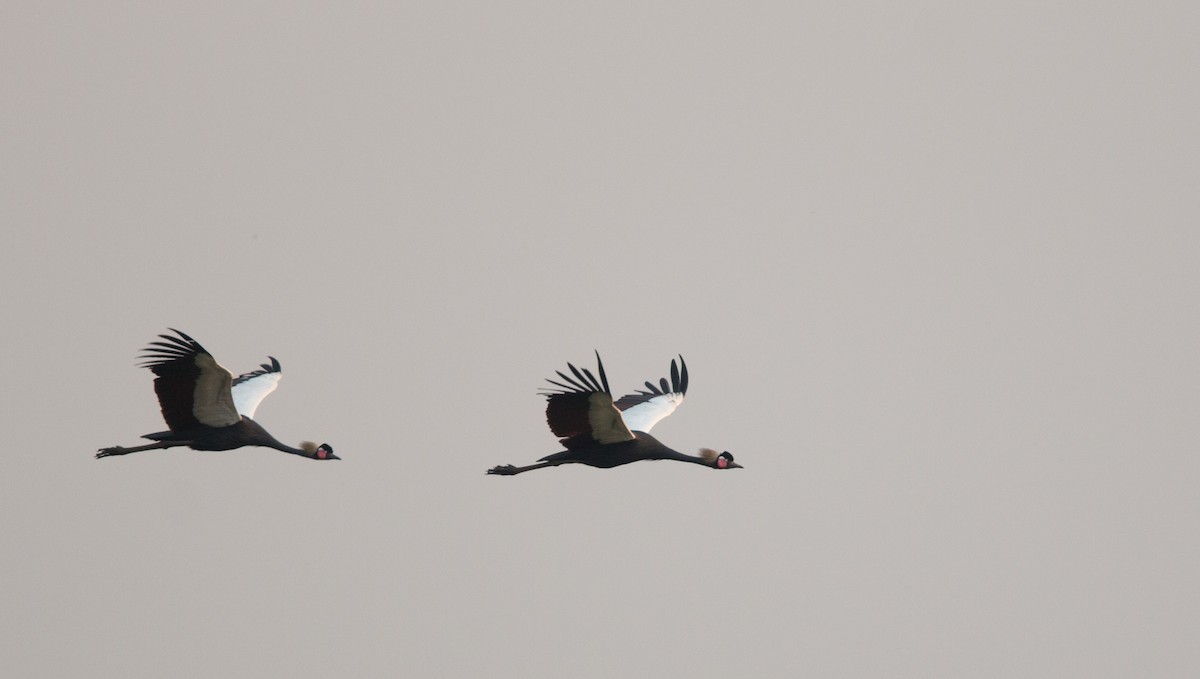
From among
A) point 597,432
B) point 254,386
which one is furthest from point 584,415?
point 254,386

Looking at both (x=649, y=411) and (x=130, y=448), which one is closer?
(x=130, y=448)

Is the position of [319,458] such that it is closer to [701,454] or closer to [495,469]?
[495,469]

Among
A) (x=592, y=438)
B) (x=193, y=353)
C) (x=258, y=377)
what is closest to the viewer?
(x=193, y=353)

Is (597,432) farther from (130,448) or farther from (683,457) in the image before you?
(130,448)

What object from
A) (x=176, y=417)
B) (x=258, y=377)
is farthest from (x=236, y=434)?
(x=258, y=377)

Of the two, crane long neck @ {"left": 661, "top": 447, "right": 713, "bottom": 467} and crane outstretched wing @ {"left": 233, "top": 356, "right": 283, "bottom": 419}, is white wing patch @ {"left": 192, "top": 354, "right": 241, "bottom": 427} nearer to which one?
crane outstretched wing @ {"left": 233, "top": 356, "right": 283, "bottom": 419}

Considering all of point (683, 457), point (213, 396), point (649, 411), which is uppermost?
point (213, 396)

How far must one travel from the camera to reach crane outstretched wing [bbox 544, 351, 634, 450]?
44969mm

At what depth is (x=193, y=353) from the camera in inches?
1722

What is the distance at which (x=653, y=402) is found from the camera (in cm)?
5206

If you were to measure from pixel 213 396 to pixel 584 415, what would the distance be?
797 cm

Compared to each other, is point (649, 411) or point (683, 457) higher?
point (649, 411)

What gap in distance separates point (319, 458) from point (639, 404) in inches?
340

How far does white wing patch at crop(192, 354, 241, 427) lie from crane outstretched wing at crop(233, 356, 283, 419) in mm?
3384
